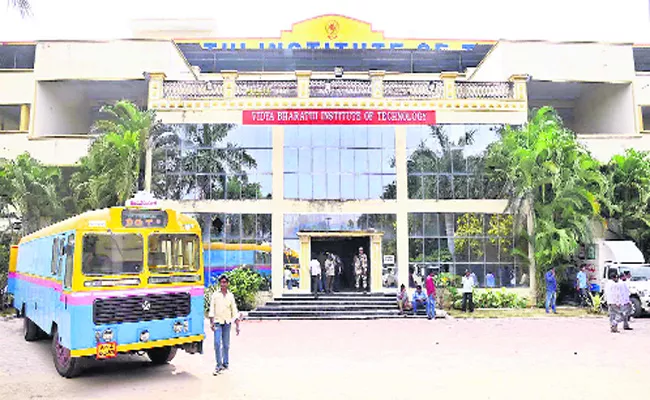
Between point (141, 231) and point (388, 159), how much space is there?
13111 mm

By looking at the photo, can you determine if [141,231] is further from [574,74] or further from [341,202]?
[574,74]

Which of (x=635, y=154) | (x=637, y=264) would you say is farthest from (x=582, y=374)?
(x=635, y=154)

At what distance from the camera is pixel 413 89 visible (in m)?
21.1

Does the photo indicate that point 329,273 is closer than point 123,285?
No

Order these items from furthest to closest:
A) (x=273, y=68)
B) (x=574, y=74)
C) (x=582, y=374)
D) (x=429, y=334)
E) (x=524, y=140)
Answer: (x=273, y=68) < (x=574, y=74) < (x=524, y=140) < (x=429, y=334) < (x=582, y=374)

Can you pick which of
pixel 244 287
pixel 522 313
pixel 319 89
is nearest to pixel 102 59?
pixel 319 89

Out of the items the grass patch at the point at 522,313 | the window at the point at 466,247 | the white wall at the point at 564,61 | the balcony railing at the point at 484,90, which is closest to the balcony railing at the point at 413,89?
the balcony railing at the point at 484,90

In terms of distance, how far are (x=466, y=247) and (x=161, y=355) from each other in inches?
520

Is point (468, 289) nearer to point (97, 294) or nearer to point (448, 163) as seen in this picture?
point (448, 163)

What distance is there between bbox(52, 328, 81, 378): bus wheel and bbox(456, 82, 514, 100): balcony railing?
16.7 m

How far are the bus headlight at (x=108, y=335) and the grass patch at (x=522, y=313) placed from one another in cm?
1234

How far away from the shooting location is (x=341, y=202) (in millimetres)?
20266

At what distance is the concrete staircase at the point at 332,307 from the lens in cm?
1797

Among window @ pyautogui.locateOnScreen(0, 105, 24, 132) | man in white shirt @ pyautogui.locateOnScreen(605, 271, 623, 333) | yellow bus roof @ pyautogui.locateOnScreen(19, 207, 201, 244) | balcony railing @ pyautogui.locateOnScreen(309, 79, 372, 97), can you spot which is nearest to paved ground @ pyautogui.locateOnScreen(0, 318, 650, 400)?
man in white shirt @ pyautogui.locateOnScreen(605, 271, 623, 333)
